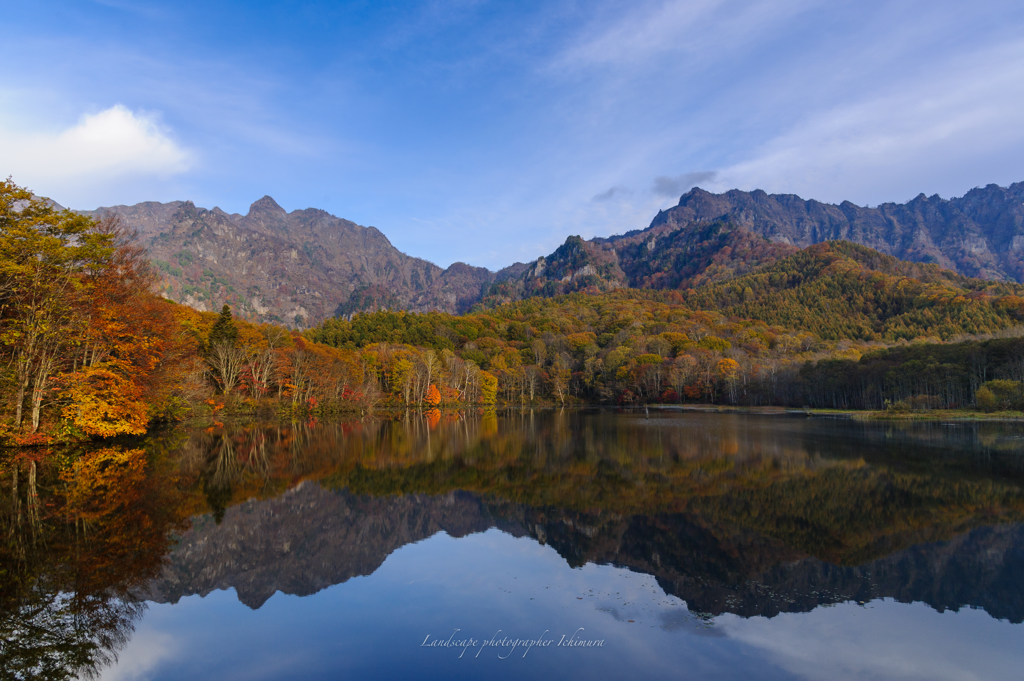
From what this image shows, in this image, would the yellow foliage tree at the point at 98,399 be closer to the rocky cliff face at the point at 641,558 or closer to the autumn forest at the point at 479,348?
the autumn forest at the point at 479,348

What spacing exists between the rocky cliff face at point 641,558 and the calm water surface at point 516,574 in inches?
2.5

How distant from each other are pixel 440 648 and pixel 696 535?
24.5 feet

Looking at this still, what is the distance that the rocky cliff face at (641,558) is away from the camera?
8844mm

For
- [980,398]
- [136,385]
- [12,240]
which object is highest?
[12,240]

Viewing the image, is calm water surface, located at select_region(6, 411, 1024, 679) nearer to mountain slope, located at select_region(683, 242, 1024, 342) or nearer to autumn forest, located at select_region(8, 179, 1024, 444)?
autumn forest, located at select_region(8, 179, 1024, 444)

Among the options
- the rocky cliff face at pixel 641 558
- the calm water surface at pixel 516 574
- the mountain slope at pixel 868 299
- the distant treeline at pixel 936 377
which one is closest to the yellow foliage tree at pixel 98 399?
the calm water surface at pixel 516 574

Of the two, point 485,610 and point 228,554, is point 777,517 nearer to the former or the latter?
point 485,610

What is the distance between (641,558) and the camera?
10.8 meters

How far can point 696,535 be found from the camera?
39.8 ft

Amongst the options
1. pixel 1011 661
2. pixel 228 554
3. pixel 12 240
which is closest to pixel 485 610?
pixel 228 554

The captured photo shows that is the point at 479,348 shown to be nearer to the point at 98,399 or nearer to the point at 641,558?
the point at 98,399

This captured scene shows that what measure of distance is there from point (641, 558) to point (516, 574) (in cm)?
276

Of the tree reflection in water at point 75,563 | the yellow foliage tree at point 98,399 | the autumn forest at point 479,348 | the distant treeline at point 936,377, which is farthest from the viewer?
the distant treeline at point 936,377

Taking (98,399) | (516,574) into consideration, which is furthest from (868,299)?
(98,399)
